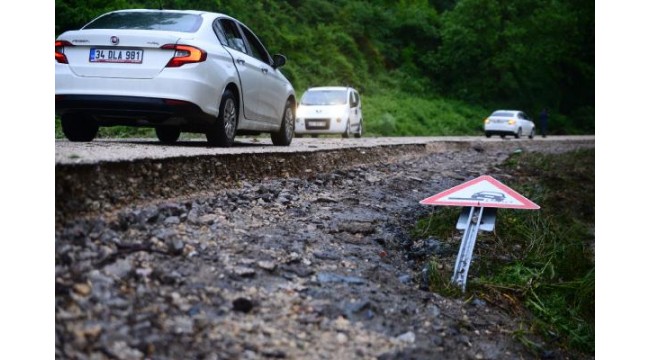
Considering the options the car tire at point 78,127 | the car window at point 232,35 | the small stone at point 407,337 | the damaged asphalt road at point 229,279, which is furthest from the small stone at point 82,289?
the car window at point 232,35

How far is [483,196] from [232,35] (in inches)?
164

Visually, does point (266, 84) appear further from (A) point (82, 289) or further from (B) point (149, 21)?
(A) point (82, 289)

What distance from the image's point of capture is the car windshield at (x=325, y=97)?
58.2ft

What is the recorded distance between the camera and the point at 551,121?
A: 39.1 m

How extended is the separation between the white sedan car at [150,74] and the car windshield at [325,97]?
423 inches

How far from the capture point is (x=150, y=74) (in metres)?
5.80

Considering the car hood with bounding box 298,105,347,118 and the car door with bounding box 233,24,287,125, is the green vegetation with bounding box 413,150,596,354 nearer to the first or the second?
the car door with bounding box 233,24,287,125

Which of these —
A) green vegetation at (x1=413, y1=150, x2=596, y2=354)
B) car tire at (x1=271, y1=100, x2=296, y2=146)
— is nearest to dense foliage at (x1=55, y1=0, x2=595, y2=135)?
car tire at (x1=271, y1=100, x2=296, y2=146)
